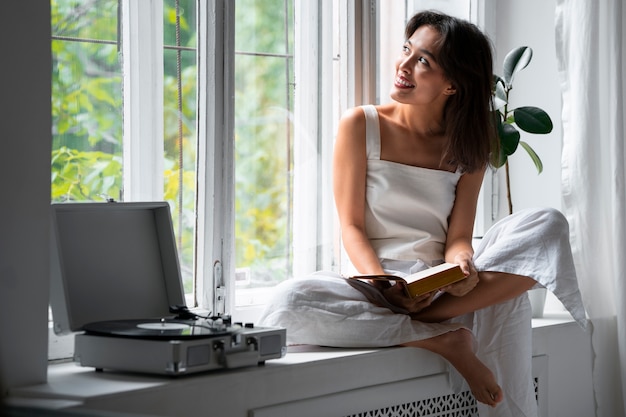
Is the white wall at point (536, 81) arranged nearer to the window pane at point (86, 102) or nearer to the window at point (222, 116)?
the window at point (222, 116)

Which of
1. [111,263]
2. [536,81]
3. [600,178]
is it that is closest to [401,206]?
[600,178]

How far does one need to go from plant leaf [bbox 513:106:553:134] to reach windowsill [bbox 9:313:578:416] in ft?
2.72

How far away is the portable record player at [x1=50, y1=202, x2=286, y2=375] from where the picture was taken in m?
1.76

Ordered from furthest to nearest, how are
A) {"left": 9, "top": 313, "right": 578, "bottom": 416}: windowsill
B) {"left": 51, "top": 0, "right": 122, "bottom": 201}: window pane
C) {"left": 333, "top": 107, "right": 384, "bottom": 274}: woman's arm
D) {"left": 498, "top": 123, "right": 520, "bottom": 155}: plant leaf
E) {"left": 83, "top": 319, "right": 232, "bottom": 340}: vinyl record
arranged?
{"left": 498, "top": 123, "right": 520, "bottom": 155}: plant leaf
{"left": 333, "top": 107, "right": 384, "bottom": 274}: woman's arm
{"left": 51, "top": 0, "right": 122, "bottom": 201}: window pane
{"left": 83, "top": 319, "right": 232, "bottom": 340}: vinyl record
{"left": 9, "top": 313, "right": 578, "bottom": 416}: windowsill

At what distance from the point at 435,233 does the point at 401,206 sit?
123 millimetres

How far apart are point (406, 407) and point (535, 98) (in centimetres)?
142

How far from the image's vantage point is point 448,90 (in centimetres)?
254

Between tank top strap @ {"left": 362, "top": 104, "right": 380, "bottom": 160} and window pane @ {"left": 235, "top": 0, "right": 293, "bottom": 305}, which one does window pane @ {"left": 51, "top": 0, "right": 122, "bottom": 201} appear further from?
tank top strap @ {"left": 362, "top": 104, "right": 380, "bottom": 160}

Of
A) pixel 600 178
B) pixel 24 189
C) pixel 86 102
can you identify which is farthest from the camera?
pixel 600 178

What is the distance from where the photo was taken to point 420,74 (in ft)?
8.15

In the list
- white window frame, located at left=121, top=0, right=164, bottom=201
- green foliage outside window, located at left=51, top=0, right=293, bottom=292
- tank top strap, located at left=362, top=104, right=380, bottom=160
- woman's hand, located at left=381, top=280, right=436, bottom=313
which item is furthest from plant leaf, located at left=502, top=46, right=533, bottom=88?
white window frame, located at left=121, top=0, right=164, bottom=201

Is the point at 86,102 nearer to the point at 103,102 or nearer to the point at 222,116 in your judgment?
the point at 103,102

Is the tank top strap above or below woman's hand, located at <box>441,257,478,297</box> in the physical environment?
above

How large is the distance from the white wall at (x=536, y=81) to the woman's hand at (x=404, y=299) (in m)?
1.03
